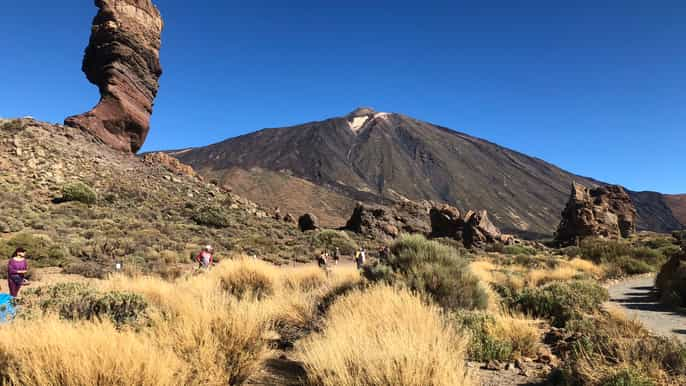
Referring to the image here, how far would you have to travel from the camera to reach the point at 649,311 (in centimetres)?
827

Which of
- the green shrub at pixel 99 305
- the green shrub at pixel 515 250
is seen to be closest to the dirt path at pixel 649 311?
the green shrub at pixel 99 305

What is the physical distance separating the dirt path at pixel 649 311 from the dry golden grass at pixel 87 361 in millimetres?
5498

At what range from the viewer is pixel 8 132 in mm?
29047

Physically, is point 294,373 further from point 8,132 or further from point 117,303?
point 8,132

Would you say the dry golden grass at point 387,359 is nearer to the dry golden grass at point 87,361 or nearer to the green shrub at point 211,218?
the dry golden grass at point 87,361

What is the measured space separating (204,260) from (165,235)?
10.6 m

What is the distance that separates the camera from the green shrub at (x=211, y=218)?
2734 cm

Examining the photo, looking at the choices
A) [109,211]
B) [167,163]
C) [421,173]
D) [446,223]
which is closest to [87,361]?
[109,211]

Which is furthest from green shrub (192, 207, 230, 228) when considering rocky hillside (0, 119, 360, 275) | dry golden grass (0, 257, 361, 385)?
dry golden grass (0, 257, 361, 385)

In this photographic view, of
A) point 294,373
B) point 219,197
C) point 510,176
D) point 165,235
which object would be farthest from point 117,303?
point 510,176

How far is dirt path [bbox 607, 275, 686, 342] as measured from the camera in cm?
638

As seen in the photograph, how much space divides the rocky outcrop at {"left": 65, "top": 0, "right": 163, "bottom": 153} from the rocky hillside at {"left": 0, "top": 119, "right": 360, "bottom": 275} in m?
1.44

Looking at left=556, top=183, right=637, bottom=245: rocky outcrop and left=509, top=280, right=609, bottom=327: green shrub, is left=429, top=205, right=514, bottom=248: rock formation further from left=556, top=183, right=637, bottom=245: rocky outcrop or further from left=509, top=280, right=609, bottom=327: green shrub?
left=509, top=280, right=609, bottom=327: green shrub

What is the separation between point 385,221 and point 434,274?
30.5 metres
